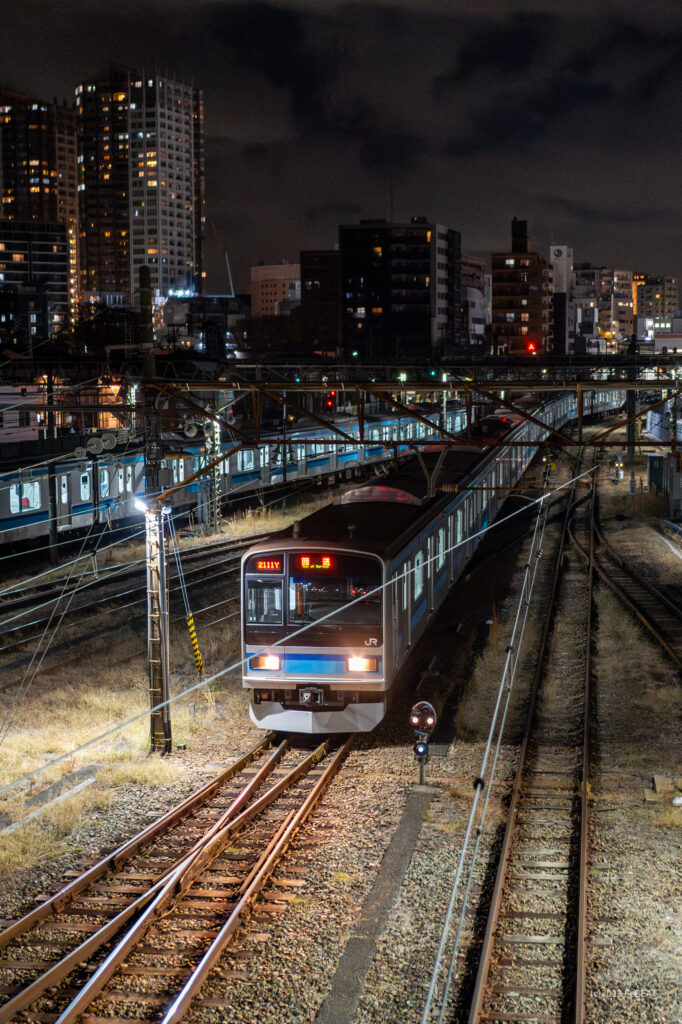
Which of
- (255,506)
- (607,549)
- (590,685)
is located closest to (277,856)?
(590,685)

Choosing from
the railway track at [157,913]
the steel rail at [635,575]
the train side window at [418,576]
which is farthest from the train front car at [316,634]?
the steel rail at [635,575]

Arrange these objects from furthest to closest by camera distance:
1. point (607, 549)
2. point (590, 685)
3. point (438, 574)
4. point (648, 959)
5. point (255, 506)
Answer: point (255, 506) < point (607, 549) < point (438, 574) < point (590, 685) < point (648, 959)

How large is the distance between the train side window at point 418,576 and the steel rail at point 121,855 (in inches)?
121

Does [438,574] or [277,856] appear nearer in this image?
[277,856]

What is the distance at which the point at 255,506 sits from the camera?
115 feet

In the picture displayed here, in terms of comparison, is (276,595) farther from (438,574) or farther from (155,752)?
(438,574)

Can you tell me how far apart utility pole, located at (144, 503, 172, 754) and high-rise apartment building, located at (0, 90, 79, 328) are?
162 m

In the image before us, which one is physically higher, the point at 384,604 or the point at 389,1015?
the point at 384,604

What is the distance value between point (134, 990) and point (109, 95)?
175 meters

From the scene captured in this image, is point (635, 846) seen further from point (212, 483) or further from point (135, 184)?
point (135, 184)

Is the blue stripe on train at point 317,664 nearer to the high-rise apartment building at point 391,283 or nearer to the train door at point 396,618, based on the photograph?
the train door at point 396,618

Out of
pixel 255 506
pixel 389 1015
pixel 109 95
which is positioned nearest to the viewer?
pixel 389 1015

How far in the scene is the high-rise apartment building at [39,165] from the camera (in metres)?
164

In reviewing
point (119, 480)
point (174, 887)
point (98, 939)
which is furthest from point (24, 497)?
point (98, 939)
